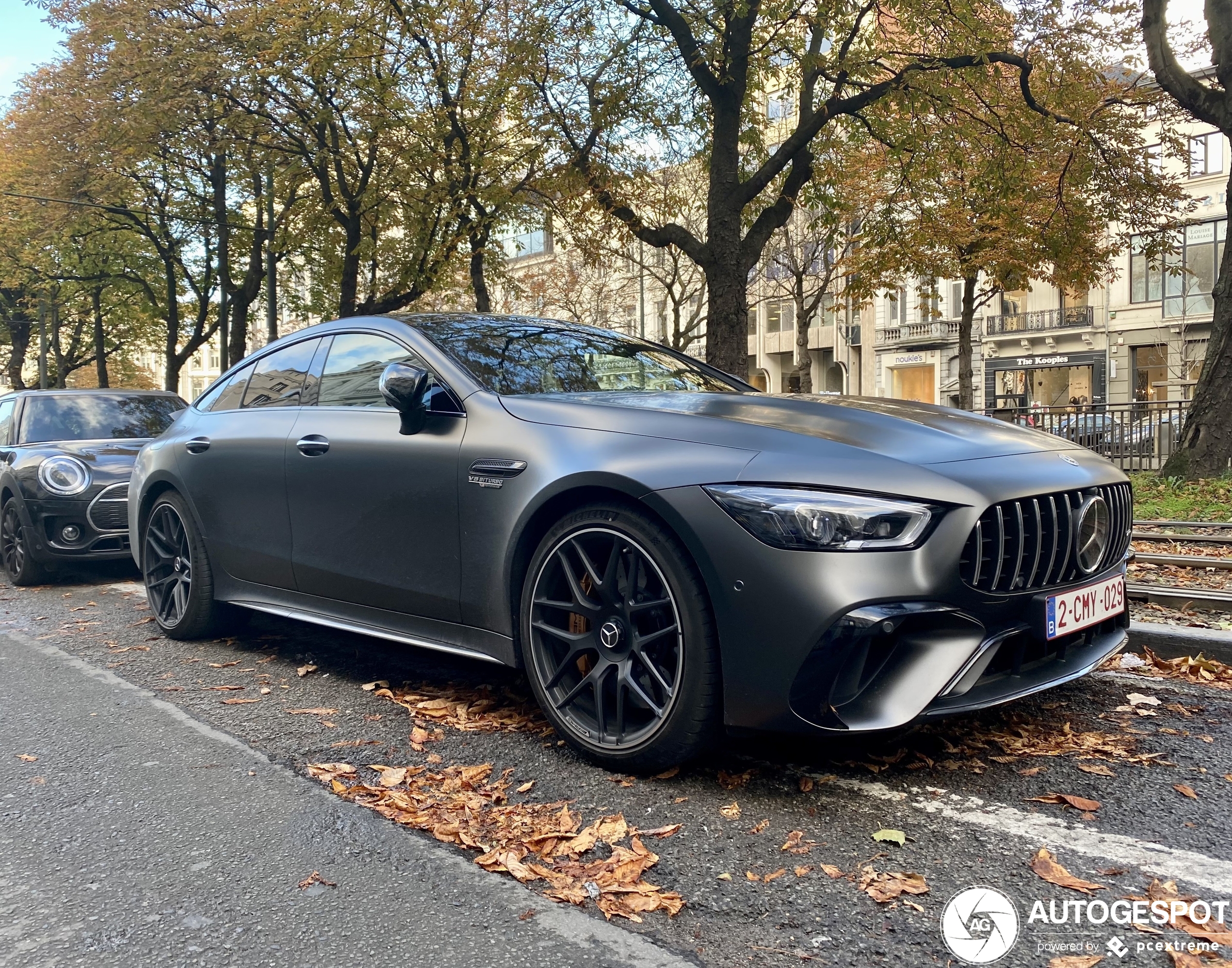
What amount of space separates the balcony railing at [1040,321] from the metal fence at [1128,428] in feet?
86.4

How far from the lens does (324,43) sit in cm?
1542

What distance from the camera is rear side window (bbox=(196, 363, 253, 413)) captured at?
16.3 ft

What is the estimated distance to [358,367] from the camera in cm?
416

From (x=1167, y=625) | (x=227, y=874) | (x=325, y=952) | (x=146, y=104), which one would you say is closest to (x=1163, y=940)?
(x=325, y=952)

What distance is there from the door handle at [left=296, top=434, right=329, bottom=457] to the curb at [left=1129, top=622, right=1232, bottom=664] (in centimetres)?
335

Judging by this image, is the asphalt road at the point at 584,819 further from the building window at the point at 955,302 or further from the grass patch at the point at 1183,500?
the building window at the point at 955,302

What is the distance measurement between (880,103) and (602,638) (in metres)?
12.4

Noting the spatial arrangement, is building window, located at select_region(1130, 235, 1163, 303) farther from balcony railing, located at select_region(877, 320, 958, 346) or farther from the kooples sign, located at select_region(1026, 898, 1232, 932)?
the kooples sign, located at select_region(1026, 898, 1232, 932)

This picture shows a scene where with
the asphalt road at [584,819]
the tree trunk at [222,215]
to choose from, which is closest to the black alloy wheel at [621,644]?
the asphalt road at [584,819]

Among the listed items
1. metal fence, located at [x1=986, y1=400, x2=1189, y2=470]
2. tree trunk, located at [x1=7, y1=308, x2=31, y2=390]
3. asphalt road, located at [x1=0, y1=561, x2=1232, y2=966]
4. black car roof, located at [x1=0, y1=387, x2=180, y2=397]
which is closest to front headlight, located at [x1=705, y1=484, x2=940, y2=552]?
asphalt road, located at [x1=0, y1=561, x2=1232, y2=966]

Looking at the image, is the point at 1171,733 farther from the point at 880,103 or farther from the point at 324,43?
the point at 324,43

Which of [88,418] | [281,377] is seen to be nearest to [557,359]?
[281,377]

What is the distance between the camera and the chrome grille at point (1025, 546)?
264 centimetres

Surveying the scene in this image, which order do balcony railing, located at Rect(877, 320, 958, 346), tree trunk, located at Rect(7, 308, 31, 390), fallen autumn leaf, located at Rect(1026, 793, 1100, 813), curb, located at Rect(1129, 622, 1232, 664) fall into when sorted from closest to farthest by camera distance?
fallen autumn leaf, located at Rect(1026, 793, 1100, 813), curb, located at Rect(1129, 622, 1232, 664), tree trunk, located at Rect(7, 308, 31, 390), balcony railing, located at Rect(877, 320, 958, 346)
